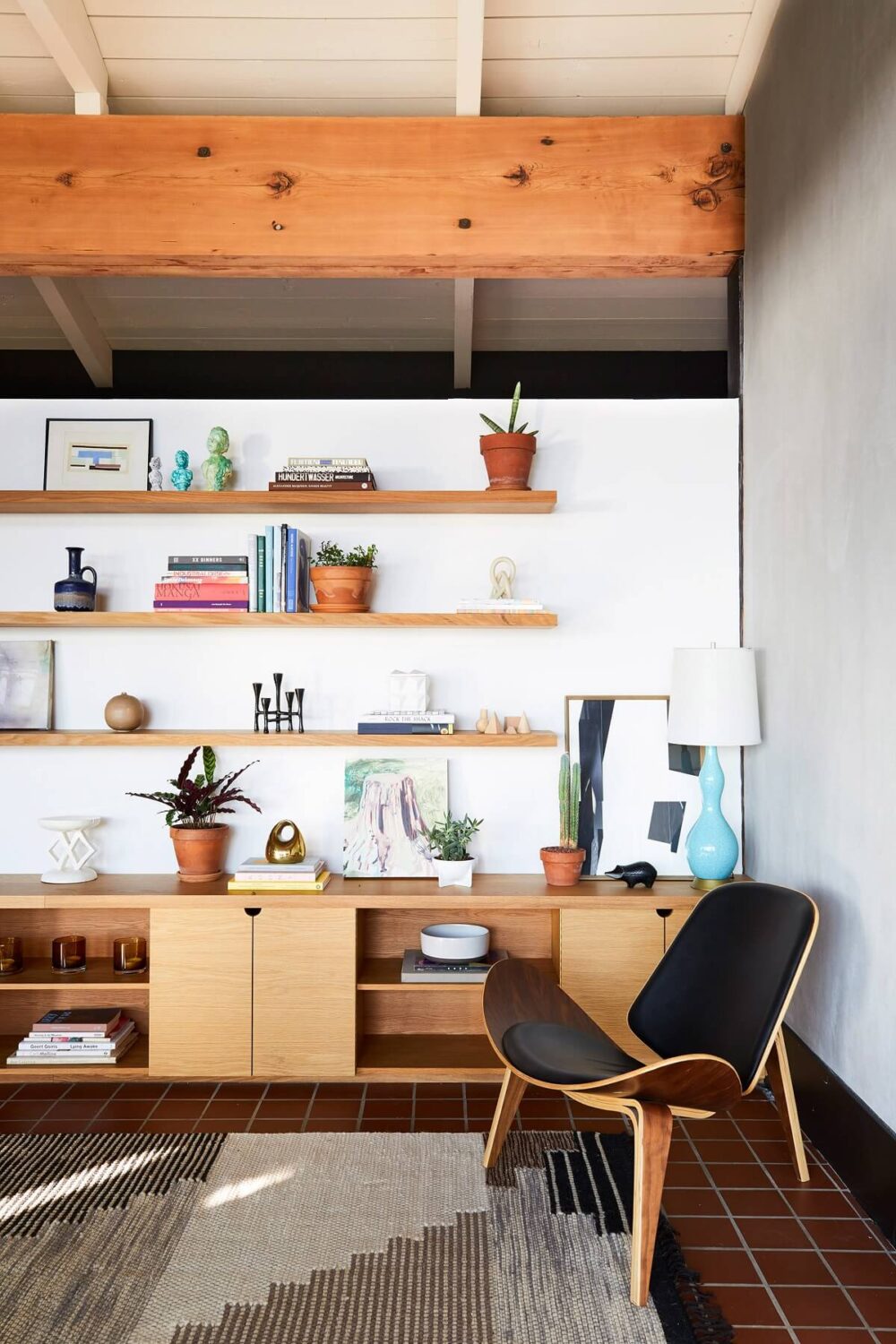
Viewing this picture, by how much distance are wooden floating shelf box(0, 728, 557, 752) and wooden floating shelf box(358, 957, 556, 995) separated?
77 cm

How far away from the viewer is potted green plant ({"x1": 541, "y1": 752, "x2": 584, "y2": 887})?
362cm

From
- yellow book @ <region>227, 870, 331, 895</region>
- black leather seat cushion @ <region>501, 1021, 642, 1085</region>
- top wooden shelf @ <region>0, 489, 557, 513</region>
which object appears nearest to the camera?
black leather seat cushion @ <region>501, 1021, 642, 1085</region>

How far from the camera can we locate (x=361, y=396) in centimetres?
486

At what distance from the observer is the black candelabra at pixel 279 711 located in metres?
Result: 3.74

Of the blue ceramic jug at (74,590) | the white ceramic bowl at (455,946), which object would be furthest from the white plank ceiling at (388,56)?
the white ceramic bowl at (455,946)

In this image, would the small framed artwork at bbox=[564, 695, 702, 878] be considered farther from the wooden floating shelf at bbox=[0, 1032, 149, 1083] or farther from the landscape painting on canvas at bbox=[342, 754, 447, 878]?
the wooden floating shelf at bbox=[0, 1032, 149, 1083]

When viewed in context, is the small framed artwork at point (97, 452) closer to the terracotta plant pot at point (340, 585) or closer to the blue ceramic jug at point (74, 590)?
the blue ceramic jug at point (74, 590)

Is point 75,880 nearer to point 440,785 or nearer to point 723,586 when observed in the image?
point 440,785

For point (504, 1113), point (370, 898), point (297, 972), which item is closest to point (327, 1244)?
point (504, 1113)

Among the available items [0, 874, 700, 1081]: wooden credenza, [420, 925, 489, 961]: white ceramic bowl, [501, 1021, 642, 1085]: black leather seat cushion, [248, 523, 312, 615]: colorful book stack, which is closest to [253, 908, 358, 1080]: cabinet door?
[0, 874, 700, 1081]: wooden credenza

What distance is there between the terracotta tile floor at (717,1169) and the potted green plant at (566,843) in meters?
0.72

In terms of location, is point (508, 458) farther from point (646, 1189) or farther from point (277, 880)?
point (646, 1189)

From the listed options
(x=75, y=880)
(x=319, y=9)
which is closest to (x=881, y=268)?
(x=319, y=9)

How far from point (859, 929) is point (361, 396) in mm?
3288
